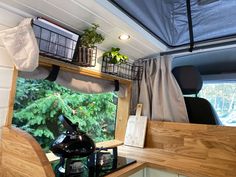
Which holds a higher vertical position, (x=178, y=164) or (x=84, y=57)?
(x=84, y=57)

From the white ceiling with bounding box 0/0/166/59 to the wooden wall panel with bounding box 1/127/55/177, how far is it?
0.73m

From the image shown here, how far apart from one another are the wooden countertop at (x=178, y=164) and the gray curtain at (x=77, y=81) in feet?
1.98

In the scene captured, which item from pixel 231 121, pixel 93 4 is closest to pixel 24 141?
pixel 93 4

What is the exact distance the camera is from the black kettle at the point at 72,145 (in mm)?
1142

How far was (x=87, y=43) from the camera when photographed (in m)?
1.43

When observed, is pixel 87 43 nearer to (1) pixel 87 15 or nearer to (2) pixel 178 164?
(1) pixel 87 15

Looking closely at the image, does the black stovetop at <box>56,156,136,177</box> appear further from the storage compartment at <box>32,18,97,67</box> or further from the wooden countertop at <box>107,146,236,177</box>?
the storage compartment at <box>32,18,97,67</box>

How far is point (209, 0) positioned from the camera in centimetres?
129

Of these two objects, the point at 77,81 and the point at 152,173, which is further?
the point at 77,81

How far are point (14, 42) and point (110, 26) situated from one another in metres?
0.67

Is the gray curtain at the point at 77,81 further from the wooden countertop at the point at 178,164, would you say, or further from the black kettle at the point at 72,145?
the wooden countertop at the point at 178,164

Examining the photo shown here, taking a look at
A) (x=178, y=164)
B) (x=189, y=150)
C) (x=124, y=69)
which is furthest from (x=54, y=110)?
(x=189, y=150)

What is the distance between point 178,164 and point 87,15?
1.23 m

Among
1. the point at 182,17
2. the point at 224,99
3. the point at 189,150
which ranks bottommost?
the point at 189,150
